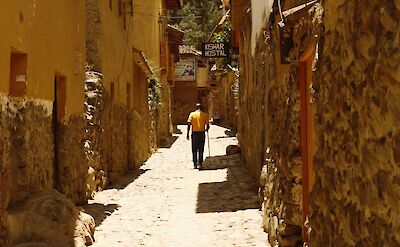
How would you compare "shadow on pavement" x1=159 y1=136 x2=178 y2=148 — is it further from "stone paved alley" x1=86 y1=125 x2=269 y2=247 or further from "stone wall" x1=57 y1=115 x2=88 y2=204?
"stone wall" x1=57 y1=115 x2=88 y2=204

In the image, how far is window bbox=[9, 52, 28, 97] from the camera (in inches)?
238

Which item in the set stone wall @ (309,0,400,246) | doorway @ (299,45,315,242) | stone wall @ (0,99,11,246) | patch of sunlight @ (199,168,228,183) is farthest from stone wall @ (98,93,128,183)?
stone wall @ (309,0,400,246)

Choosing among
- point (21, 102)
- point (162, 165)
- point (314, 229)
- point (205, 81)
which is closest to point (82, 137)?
point (21, 102)

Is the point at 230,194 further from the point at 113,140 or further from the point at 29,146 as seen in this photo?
the point at 29,146

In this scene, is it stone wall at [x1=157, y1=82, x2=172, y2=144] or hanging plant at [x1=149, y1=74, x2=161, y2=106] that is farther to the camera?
stone wall at [x1=157, y1=82, x2=172, y2=144]

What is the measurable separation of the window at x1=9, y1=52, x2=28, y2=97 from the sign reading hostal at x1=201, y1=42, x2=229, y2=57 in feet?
39.7

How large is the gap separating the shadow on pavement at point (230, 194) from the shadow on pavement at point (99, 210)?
144 centimetres

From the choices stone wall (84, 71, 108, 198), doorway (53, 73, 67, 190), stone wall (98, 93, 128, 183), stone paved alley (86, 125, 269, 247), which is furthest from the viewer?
stone wall (98, 93, 128, 183)

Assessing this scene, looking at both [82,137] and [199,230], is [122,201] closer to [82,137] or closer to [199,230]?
[82,137]

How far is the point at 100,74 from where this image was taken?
11.8 m

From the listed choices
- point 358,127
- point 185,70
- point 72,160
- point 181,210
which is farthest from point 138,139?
point 185,70

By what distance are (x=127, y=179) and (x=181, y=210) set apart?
4.91m

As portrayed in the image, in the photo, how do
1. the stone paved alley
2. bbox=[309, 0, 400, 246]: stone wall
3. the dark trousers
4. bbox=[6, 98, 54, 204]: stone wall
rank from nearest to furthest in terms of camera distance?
bbox=[309, 0, 400, 246]: stone wall → bbox=[6, 98, 54, 204]: stone wall → the stone paved alley → the dark trousers

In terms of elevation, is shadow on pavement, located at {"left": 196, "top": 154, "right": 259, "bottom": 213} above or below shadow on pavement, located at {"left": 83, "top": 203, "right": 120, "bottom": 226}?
above
